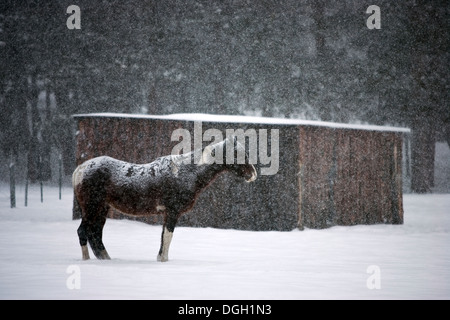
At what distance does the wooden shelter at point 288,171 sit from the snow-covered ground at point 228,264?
577 millimetres

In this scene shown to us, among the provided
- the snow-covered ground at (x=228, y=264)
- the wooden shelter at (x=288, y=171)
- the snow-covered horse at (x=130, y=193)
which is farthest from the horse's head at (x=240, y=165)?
the wooden shelter at (x=288, y=171)

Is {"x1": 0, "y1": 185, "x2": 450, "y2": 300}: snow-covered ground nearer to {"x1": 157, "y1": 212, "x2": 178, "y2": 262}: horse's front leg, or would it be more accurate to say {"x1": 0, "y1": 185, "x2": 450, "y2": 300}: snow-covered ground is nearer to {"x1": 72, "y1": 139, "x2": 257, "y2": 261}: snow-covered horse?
{"x1": 157, "y1": 212, "x2": 178, "y2": 262}: horse's front leg

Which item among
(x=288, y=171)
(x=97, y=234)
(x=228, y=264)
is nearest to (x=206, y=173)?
(x=228, y=264)

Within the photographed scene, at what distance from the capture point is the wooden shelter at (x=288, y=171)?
56.3 ft

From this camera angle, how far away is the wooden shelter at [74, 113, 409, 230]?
17.2m

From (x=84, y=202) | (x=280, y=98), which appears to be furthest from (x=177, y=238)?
(x=280, y=98)

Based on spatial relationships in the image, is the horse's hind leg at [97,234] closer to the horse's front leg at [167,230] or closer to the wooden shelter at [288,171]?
the horse's front leg at [167,230]

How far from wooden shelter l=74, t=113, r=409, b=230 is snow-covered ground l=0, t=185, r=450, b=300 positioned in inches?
22.7

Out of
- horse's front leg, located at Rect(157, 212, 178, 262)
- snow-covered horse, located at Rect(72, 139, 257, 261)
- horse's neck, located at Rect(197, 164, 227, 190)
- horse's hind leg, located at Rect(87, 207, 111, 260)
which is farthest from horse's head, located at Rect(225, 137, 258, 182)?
horse's hind leg, located at Rect(87, 207, 111, 260)

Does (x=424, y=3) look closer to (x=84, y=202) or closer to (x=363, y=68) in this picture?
(x=363, y=68)

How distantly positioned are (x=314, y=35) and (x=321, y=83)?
8.18 feet

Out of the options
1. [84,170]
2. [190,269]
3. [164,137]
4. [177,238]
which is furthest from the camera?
[164,137]

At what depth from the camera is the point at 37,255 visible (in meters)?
12.0

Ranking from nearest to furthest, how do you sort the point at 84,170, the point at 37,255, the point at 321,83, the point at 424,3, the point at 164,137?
the point at 84,170, the point at 37,255, the point at 164,137, the point at 424,3, the point at 321,83
